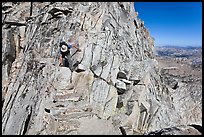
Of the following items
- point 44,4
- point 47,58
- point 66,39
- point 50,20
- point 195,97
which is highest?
point 44,4

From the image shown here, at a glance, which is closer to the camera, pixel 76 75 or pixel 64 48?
pixel 76 75

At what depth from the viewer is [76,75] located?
849 inches

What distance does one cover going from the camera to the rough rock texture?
59.7 feet

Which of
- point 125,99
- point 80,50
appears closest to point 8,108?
point 80,50

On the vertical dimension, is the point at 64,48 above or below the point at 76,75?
above

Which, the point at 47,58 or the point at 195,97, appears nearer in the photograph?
the point at 47,58

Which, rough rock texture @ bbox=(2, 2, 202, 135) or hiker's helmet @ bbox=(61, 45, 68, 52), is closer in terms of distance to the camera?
rough rock texture @ bbox=(2, 2, 202, 135)

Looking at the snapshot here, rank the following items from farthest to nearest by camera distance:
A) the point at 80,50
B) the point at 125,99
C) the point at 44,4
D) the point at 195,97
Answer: the point at 195,97 → the point at 44,4 → the point at 125,99 → the point at 80,50

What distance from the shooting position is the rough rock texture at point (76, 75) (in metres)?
18.2

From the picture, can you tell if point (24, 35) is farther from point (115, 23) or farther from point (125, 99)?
point (125, 99)

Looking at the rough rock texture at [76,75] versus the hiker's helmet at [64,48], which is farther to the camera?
the hiker's helmet at [64,48]

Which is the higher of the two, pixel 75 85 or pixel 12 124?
pixel 75 85

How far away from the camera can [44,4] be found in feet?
103

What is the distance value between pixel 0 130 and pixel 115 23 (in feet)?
55.2
